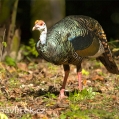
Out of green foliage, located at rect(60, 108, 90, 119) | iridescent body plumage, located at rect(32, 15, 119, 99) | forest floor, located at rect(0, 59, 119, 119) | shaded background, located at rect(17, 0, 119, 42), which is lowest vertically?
green foliage, located at rect(60, 108, 90, 119)

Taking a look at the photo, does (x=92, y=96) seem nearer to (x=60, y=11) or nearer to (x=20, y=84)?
(x=20, y=84)

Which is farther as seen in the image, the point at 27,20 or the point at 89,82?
the point at 27,20

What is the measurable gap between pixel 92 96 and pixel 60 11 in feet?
16.6

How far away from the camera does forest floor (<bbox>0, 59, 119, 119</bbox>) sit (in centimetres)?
612

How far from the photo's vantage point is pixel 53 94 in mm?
7207

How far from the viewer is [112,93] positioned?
7496mm

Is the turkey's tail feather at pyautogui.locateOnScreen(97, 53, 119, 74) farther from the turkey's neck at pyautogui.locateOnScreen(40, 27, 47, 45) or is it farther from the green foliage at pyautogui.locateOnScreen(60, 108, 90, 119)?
the green foliage at pyautogui.locateOnScreen(60, 108, 90, 119)

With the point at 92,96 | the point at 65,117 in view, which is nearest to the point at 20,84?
the point at 92,96

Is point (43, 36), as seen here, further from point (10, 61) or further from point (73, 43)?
point (10, 61)

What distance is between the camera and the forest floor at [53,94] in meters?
6.12

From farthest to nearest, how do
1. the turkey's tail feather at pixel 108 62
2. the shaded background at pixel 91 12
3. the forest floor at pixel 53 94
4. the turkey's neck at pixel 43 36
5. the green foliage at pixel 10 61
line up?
the shaded background at pixel 91 12 < the green foliage at pixel 10 61 < the turkey's tail feather at pixel 108 62 < the turkey's neck at pixel 43 36 < the forest floor at pixel 53 94

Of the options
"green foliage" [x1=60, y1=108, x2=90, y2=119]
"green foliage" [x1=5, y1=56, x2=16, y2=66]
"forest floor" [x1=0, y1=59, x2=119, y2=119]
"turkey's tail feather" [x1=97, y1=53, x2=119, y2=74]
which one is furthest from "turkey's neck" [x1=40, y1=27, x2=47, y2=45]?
"green foliage" [x1=5, y1=56, x2=16, y2=66]

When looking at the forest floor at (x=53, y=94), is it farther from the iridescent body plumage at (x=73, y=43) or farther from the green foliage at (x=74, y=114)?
the iridescent body plumage at (x=73, y=43)

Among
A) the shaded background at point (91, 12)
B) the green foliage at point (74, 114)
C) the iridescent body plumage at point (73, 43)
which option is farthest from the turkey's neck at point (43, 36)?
the shaded background at point (91, 12)
